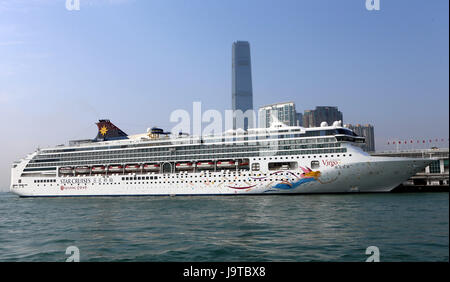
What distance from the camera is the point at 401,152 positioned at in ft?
212

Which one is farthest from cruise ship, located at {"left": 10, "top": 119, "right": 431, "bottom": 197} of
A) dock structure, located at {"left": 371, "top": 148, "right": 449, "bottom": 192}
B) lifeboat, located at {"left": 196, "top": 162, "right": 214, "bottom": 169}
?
dock structure, located at {"left": 371, "top": 148, "right": 449, "bottom": 192}

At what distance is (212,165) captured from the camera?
1948 inches

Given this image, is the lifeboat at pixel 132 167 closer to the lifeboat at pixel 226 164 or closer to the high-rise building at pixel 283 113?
the lifeboat at pixel 226 164

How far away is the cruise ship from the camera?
40344 millimetres

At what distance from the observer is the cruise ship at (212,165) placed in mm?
40344

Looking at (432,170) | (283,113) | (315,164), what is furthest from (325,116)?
(315,164)

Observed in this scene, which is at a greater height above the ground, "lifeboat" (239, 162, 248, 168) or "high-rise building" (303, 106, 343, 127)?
"high-rise building" (303, 106, 343, 127)

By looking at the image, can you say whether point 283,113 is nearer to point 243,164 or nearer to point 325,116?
point 325,116

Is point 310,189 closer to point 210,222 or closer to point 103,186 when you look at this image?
point 210,222

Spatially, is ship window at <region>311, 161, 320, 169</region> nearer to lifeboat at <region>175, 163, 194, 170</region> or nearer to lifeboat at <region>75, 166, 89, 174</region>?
lifeboat at <region>175, 163, 194, 170</region>

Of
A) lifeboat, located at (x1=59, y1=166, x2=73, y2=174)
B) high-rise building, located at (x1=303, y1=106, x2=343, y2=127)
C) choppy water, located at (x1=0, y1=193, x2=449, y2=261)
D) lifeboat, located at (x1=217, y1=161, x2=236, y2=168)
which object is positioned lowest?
choppy water, located at (x1=0, y1=193, x2=449, y2=261)

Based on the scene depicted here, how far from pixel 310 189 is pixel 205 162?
1684cm
